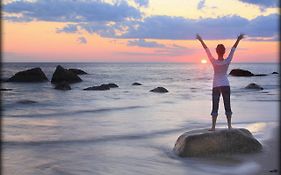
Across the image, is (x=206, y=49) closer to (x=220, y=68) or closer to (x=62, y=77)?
(x=220, y=68)

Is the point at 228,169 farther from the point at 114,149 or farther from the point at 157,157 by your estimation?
the point at 114,149

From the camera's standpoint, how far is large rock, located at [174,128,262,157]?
31.4 ft

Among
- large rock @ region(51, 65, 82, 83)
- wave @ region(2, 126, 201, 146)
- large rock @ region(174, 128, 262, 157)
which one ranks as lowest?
wave @ region(2, 126, 201, 146)

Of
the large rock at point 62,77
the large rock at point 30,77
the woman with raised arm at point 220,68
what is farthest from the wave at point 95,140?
the large rock at point 30,77

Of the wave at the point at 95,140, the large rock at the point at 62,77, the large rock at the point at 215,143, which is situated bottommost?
the wave at the point at 95,140

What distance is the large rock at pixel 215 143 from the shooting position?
377 inches

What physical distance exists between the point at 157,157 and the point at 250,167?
210cm

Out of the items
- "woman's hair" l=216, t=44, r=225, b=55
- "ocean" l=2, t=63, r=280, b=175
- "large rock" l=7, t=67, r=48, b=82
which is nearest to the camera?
"ocean" l=2, t=63, r=280, b=175

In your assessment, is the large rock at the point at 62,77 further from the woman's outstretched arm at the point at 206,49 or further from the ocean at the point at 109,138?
the woman's outstretched arm at the point at 206,49

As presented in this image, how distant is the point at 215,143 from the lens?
31.5 ft

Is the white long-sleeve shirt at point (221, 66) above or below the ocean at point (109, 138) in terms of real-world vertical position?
above

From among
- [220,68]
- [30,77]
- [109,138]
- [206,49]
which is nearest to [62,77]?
[30,77]

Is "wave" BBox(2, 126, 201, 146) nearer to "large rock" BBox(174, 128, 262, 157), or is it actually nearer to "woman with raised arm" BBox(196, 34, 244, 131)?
"large rock" BBox(174, 128, 262, 157)

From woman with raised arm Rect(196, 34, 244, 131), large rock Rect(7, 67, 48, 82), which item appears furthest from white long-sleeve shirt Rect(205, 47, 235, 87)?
large rock Rect(7, 67, 48, 82)
